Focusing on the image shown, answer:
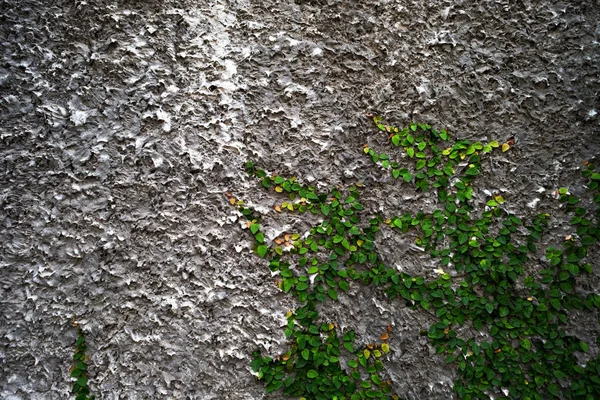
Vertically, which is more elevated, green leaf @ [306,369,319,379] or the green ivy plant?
green leaf @ [306,369,319,379]

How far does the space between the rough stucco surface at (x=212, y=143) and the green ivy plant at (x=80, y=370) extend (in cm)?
4

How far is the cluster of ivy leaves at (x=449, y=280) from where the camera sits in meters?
1.44

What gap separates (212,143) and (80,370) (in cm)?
109

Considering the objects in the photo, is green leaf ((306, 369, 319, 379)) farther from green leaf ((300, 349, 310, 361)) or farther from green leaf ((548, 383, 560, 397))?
green leaf ((548, 383, 560, 397))

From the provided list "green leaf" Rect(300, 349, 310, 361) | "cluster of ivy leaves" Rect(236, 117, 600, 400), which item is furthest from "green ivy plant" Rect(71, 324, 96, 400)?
"green leaf" Rect(300, 349, 310, 361)

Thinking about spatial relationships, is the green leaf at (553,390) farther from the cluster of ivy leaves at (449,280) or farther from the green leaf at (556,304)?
the green leaf at (556,304)

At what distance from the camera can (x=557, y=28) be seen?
4.94ft

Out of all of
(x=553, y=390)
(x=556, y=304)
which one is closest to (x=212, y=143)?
(x=556, y=304)

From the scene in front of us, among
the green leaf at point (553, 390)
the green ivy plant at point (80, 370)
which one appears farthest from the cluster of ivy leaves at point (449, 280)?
the green ivy plant at point (80, 370)

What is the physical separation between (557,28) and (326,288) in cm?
151

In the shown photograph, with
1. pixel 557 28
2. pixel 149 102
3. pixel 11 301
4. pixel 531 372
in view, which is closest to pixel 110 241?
pixel 11 301

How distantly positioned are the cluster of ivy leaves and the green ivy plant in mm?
712

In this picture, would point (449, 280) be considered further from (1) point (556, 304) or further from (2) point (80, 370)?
(2) point (80, 370)

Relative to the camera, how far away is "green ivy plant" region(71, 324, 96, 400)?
1.43 m
